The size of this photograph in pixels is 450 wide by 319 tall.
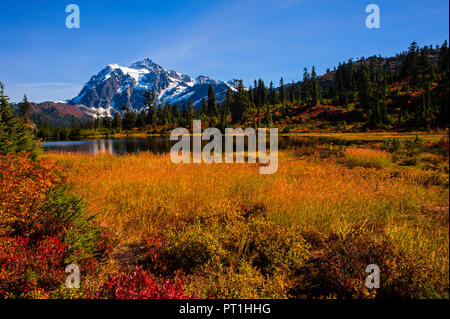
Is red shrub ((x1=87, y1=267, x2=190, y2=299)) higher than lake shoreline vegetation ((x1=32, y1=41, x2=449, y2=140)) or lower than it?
lower

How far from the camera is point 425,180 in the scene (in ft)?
31.3

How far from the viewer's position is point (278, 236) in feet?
14.0

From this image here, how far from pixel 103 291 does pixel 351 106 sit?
3804 inches

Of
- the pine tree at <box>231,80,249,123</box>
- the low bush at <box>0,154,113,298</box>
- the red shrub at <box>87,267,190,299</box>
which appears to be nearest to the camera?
the red shrub at <box>87,267,190,299</box>

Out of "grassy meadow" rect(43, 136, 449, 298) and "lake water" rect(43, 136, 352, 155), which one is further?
"lake water" rect(43, 136, 352, 155)

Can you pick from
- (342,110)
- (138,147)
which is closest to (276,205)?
(138,147)

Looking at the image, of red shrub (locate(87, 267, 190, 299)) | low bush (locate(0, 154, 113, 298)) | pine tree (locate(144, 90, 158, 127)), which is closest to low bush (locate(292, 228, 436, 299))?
red shrub (locate(87, 267, 190, 299))

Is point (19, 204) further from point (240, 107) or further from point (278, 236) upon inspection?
point (240, 107)

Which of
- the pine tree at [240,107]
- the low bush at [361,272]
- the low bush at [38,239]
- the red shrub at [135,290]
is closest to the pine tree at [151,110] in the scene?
the pine tree at [240,107]

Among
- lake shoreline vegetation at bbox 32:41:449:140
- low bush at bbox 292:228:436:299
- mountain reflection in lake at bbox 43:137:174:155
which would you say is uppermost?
lake shoreline vegetation at bbox 32:41:449:140

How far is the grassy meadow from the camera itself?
3156 mm

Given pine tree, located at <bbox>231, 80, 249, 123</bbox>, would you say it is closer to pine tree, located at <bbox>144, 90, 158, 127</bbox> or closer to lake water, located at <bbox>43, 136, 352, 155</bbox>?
pine tree, located at <bbox>144, 90, 158, 127</bbox>

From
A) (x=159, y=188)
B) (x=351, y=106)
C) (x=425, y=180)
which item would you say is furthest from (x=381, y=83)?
(x=159, y=188)

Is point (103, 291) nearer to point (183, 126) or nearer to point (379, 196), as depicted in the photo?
point (379, 196)
